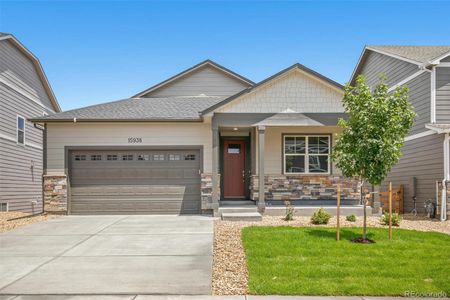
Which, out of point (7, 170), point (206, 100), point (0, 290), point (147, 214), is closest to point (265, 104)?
point (206, 100)

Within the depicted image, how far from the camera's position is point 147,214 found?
13500 millimetres

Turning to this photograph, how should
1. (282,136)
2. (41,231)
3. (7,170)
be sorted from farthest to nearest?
(7,170) → (282,136) → (41,231)

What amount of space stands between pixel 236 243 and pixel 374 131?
3.77 m

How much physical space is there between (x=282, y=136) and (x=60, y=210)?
8.25 meters

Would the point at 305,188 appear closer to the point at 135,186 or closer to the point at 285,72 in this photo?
the point at 285,72

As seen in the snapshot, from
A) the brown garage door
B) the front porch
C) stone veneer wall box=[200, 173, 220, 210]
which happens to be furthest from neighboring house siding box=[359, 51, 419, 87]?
the brown garage door

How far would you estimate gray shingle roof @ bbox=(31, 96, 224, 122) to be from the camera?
43.5 ft

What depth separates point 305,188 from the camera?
535 inches

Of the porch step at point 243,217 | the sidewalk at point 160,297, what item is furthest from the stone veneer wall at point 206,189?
the sidewalk at point 160,297

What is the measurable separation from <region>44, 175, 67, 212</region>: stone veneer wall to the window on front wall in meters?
7.85

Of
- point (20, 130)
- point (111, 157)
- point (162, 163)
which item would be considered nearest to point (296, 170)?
point (162, 163)

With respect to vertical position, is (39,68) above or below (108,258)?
above

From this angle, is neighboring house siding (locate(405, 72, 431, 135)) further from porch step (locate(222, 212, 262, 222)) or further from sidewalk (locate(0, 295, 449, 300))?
sidewalk (locate(0, 295, 449, 300))

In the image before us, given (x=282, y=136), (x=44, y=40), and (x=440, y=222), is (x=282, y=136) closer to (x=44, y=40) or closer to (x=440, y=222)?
(x=440, y=222)
